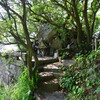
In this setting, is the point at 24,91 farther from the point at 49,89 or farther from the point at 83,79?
the point at 83,79

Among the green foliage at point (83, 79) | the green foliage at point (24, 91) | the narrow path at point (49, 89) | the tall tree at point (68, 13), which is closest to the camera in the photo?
the green foliage at point (83, 79)

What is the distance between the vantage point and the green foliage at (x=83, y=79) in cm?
250

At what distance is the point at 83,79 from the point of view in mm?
2857

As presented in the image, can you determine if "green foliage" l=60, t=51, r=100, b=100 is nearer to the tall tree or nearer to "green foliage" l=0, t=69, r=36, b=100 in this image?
"green foliage" l=0, t=69, r=36, b=100

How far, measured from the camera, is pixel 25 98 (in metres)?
3.28

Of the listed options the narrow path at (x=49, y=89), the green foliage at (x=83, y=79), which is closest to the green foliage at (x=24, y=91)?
the narrow path at (x=49, y=89)

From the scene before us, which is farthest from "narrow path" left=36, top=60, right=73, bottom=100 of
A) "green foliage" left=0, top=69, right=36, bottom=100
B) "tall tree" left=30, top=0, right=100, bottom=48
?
"tall tree" left=30, top=0, right=100, bottom=48

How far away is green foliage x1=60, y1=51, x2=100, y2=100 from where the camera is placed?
8.20ft

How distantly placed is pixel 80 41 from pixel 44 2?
386 centimetres

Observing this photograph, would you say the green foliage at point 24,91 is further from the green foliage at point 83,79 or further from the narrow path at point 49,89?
the green foliage at point 83,79

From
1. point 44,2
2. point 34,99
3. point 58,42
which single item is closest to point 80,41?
point 58,42

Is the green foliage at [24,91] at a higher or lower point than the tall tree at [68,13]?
lower

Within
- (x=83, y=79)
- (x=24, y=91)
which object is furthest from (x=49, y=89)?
(x=83, y=79)

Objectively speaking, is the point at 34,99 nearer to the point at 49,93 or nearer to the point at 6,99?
the point at 49,93
